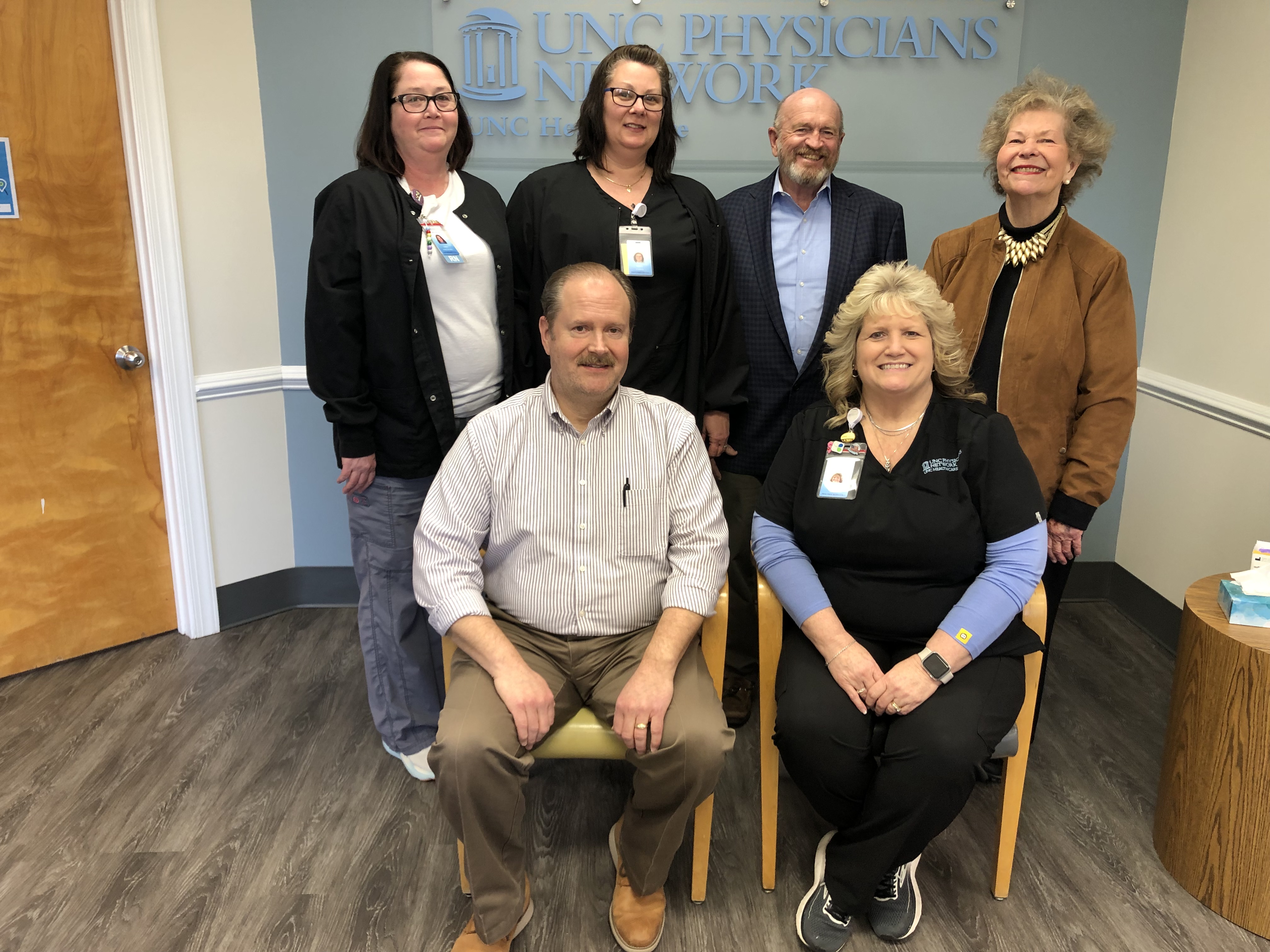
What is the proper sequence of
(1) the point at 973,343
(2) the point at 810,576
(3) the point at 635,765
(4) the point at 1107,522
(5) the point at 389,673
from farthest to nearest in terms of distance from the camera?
(4) the point at 1107,522 → (5) the point at 389,673 → (1) the point at 973,343 → (2) the point at 810,576 → (3) the point at 635,765

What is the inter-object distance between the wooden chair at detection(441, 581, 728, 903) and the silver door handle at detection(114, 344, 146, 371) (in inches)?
71.1

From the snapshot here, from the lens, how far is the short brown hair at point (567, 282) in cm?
195

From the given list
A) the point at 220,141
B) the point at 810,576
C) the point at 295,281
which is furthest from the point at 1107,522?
the point at 220,141

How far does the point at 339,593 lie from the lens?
3.57 m

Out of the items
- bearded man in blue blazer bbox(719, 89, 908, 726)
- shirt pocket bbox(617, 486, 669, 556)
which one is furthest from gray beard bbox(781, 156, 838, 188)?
shirt pocket bbox(617, 486, 669, 556)

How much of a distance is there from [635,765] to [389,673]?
3.17ft

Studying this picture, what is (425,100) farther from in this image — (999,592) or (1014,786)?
(1014,786)

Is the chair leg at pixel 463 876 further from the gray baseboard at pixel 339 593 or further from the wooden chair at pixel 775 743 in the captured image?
the gray baseboard at pixel 339 593

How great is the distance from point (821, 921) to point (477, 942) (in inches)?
28.1

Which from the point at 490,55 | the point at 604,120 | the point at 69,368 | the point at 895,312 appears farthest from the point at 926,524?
the point at 69,368

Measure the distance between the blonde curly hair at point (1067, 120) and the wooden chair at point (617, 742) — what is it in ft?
4.46

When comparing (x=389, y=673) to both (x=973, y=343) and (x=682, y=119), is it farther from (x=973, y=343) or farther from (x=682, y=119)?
(x=682, y=119)

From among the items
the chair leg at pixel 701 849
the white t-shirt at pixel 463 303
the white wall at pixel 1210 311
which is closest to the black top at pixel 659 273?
the white t-shirt at pixel 463 303

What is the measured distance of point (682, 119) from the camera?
10.2 ft
